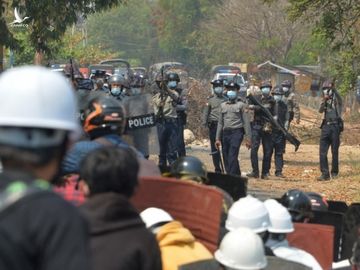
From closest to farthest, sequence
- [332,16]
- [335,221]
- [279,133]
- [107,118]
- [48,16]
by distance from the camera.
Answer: [107,118]
[335,221]
[48,16]
[279,133]
[332,16]

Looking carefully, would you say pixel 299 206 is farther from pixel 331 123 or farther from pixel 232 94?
pixel 331 123

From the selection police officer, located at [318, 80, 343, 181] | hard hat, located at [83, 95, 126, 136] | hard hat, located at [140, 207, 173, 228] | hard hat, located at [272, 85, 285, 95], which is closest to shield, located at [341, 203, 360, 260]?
hard hat, located at [83, 95, 126, 136]

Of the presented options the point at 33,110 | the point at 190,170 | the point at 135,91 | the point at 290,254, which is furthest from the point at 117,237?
the point at 135,91

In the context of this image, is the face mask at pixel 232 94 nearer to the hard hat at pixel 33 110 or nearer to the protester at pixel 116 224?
the protester at pixel 116 224

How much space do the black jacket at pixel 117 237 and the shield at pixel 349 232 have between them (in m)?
3.63

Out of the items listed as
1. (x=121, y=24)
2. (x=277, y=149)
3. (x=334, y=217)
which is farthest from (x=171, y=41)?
(x=334, y=217)

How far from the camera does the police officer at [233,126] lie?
1759cm

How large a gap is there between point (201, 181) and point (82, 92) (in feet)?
25.9

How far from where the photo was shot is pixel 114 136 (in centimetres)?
614

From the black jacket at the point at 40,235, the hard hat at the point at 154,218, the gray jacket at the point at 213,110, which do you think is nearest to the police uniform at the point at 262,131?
the gray jacket at the point at 213,110

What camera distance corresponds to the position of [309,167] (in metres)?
23.0

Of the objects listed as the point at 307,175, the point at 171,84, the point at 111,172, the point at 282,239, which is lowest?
the point at 307,175

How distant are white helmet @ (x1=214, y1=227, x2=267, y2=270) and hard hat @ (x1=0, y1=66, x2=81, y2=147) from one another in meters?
1.96

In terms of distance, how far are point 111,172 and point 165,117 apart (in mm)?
14430
